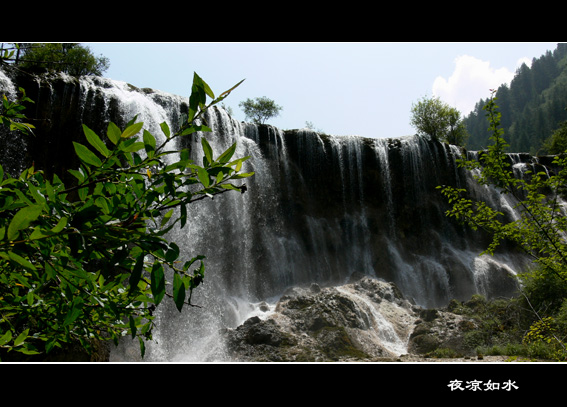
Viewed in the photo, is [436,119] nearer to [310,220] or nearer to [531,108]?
[310,220]

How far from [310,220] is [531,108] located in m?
63.5

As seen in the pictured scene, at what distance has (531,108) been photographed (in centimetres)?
6294

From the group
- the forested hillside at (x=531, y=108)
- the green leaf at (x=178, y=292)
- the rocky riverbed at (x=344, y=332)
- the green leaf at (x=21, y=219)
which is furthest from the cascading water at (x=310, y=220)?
the forested hillside at (x=531, y=108)

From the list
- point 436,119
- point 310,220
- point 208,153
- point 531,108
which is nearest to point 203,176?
point 208,153

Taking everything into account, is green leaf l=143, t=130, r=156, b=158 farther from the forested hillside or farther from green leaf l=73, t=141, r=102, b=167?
the forested hillside

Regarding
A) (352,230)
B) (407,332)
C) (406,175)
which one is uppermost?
(406,175)

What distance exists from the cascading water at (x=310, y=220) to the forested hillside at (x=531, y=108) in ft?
99.2

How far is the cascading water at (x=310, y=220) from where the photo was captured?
13586mm

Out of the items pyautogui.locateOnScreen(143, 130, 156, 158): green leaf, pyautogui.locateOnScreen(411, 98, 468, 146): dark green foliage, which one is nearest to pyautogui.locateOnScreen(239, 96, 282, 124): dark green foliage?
pyautogui.locateOnScreen(411, 98, 468, 146): dark green foliage

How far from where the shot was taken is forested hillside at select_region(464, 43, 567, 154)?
53156 mm
